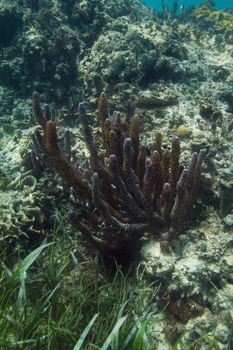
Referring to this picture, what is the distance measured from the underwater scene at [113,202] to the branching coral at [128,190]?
14 millimetres

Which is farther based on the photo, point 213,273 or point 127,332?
point 213,273

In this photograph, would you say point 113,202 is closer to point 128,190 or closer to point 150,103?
point 128,190

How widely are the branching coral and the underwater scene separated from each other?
14 mm

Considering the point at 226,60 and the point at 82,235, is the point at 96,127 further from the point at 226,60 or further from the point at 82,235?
the point at 226,60

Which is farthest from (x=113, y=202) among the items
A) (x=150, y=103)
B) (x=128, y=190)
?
(x=150, y=103)

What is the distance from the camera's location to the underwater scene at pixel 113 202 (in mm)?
2891

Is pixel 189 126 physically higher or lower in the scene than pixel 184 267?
higher

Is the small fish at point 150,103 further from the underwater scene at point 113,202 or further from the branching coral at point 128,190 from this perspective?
the branching coral at point 128,190

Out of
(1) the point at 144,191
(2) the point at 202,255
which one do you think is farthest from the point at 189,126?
(2) the point at 202,255

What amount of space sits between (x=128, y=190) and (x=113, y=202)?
29cm

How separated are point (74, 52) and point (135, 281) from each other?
5.13 metres

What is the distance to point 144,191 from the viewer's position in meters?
3.62

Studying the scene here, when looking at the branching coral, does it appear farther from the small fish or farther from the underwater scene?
the small fish

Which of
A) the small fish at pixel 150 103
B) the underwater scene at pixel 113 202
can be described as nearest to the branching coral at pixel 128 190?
→ the underwater scene at pixel 113 202
